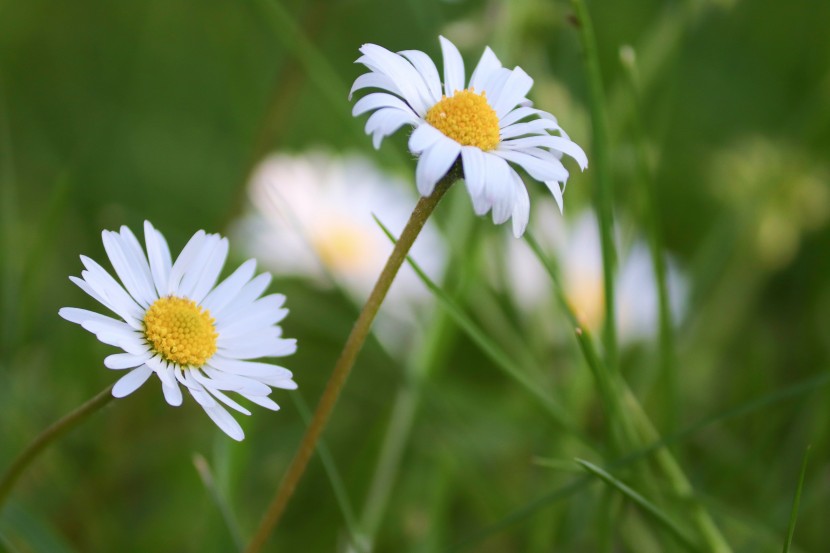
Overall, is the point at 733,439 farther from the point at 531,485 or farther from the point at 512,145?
the point at 512,145

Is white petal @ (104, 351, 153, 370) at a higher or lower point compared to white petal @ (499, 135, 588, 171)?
lower

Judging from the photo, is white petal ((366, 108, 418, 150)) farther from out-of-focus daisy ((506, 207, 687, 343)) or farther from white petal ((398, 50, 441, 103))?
out-of-focus daisy ((506, 207, 687, 343))

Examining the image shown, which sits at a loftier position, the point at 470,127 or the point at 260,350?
the point at 470,127

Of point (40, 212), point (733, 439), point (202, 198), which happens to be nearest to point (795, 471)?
point (733, 439)

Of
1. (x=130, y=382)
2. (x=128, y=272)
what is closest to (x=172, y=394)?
(x=130, y=382)

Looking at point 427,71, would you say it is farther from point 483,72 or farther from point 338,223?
point 338,223

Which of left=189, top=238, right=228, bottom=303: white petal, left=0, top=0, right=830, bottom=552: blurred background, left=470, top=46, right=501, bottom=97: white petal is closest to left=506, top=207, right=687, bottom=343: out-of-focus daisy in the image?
left=0, top=0, right=830, bottom=552: blurred background
